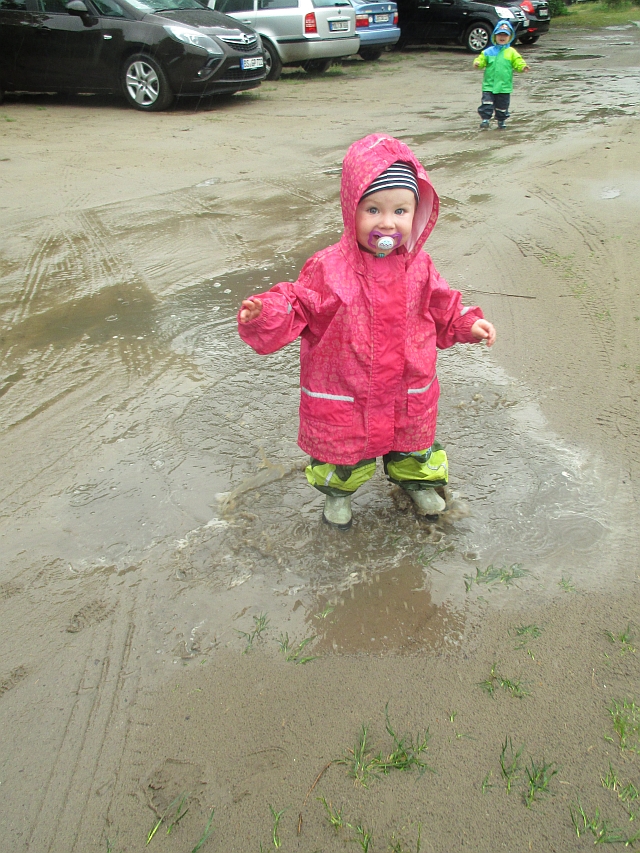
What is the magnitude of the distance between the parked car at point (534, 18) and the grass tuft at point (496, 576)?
673 inches

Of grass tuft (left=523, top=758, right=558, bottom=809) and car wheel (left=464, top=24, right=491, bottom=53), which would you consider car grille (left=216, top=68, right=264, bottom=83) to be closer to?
car wheel (left=464, top=24, right=491, bottom=53)

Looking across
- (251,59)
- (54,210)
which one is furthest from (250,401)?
(251,59)

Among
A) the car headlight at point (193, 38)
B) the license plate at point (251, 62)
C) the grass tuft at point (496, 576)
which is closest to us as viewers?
the grass tuft at point (496, 576)

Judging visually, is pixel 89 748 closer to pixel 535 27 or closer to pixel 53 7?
pixel 53 7

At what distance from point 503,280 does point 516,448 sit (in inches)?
75.8

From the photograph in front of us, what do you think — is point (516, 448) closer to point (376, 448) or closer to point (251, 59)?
point (376, 448)

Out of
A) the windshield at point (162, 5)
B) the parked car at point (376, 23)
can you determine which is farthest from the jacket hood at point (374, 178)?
the parked car at point (376, 23)

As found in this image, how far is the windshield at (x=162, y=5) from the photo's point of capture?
9133 millimetres

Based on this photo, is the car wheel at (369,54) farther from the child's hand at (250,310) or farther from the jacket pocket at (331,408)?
the child's hand at (250,310)

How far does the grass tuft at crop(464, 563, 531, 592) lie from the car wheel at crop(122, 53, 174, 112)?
8728 millimetres

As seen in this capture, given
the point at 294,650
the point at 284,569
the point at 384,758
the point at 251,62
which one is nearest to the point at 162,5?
the point at 251,62

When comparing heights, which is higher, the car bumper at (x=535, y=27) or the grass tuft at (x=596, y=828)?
the car bumper at (x=535, y=27)

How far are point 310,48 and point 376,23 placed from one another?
2.73 metres

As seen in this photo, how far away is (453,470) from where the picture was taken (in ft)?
9.92
